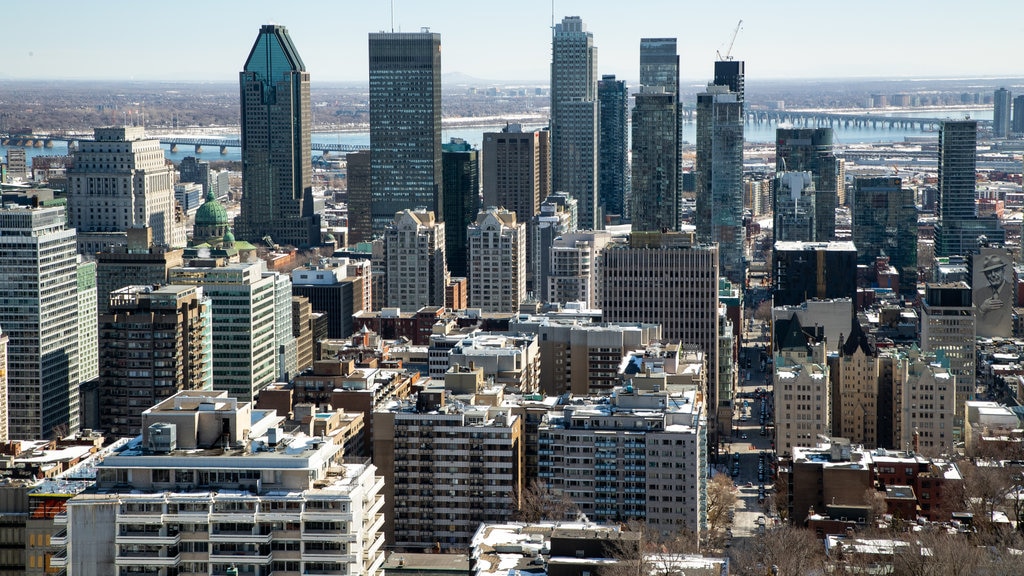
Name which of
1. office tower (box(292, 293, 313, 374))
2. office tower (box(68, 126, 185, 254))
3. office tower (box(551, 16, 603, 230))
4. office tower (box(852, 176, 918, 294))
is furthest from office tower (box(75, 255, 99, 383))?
office tower (box(551, 16, 603, 230))

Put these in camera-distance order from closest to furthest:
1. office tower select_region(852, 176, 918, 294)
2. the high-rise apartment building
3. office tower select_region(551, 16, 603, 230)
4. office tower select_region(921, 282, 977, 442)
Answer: office tower select_region(921, 282, 977, 442) < the high-rise apartment building < office tower select_region(852, 176, 918, 294) < office tower select_region(551, 16, 603, 230)

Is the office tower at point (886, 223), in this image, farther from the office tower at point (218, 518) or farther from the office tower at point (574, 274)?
the office tower at point (218, 518)

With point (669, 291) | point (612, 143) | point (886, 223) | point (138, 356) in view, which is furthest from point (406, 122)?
point (138, 356)

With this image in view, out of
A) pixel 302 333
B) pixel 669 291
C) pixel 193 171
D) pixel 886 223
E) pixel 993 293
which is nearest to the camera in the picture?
pixel 669 291

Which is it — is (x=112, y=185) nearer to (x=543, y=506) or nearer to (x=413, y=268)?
(x=413, y=268)

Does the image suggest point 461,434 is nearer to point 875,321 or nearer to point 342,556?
point 342,556

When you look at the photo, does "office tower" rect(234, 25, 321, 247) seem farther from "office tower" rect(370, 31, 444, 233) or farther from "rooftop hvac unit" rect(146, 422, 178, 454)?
"rooftop hvac unit" rect(146, 422, 178, 454)

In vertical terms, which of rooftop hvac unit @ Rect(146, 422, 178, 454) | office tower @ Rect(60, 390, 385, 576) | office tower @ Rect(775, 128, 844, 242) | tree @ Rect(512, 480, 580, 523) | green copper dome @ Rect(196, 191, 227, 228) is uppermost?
office tower @ Rect(775, 128, 844, 242)

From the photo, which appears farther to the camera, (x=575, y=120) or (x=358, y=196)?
(x=575, y=120)
